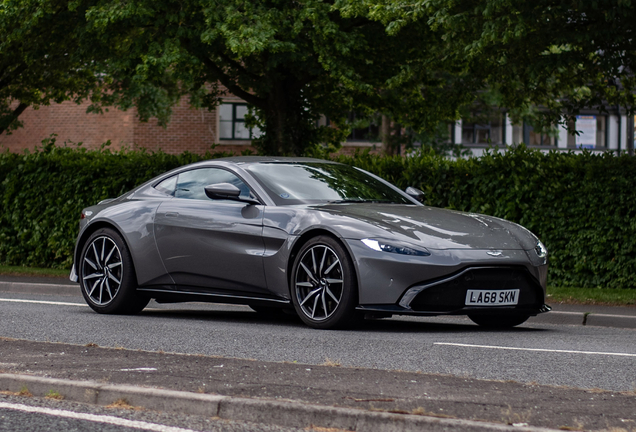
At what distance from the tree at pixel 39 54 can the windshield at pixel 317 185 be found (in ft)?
27.4

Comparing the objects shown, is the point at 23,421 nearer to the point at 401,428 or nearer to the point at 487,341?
the point at 401,428

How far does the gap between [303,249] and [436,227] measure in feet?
3.57

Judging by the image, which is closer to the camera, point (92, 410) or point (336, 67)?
point (92, 410)

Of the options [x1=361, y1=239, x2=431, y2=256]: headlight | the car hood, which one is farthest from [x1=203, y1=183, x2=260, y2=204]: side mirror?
[x1=361, y1=239, x2=431, y2=256]: headlight

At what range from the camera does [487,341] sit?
24.9 ft

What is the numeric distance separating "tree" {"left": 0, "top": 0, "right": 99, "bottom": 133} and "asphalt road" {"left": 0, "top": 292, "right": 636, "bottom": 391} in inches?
293

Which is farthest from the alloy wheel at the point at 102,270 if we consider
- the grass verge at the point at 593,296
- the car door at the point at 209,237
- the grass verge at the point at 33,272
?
the grass verge at the point at 33,272

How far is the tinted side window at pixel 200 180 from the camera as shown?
29.5ft

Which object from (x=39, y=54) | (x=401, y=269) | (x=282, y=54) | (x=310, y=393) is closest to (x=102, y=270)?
(x=401, y=269)

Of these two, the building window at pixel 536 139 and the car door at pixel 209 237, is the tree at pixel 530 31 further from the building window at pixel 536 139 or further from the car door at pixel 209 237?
the building window at pixel 536 139

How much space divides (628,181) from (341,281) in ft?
20.6

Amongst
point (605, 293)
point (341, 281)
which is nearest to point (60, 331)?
point (341, 281)

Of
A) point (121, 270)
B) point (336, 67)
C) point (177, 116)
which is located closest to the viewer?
point (121, 270)

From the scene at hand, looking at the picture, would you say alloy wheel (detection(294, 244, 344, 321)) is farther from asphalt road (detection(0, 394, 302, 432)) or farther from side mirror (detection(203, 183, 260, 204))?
asphalt road (detection(0, 394, 302, 432))
